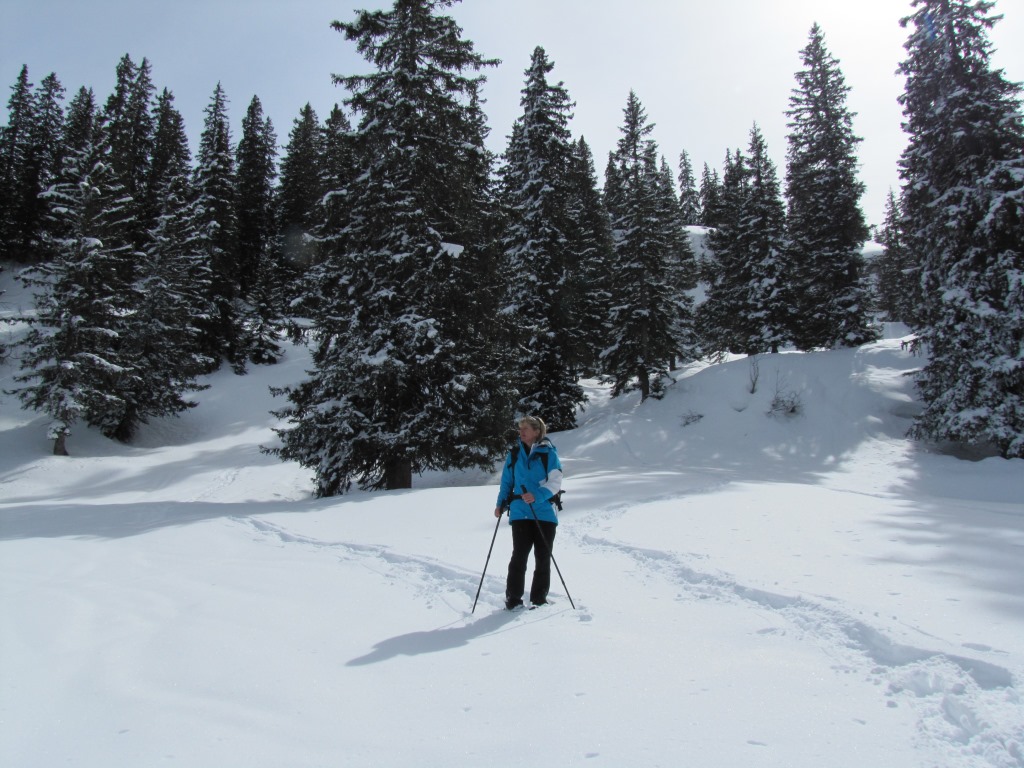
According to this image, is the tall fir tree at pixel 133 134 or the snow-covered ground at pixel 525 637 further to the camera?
the tall fir tree at pixel 133 134

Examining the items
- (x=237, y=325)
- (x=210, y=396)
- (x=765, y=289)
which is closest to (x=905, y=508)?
(x=765, y=289)

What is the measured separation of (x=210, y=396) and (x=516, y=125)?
23010 mm

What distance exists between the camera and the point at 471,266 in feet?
51.4

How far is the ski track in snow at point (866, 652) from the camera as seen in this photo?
9.50ft

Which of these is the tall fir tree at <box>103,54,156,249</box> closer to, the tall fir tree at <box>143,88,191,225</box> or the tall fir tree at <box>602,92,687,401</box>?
the tall fir tree at <box>143,88,191,225</box>

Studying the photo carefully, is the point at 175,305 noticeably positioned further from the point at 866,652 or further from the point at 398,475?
the point at 866,652

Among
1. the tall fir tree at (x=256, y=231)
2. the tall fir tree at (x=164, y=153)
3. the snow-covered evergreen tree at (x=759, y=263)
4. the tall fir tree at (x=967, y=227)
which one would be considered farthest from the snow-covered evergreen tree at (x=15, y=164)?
the tall fir tree at (x=967, y=227)

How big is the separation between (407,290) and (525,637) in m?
10.9

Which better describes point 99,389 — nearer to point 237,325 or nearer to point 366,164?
point 237,325

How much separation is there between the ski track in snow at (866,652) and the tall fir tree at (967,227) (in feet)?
50.2

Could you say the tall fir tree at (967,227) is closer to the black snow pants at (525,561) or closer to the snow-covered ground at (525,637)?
the snow-covered ground at (525,637)

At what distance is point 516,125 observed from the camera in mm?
26891

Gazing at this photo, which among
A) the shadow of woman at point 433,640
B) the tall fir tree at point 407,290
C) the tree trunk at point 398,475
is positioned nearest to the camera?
the shadow of woman at point 433,640

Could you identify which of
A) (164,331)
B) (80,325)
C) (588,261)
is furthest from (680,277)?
(80,325)
